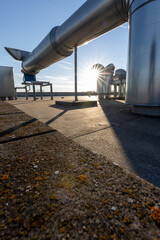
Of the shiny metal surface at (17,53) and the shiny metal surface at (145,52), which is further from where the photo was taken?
the shiny metal surface at (17,53)

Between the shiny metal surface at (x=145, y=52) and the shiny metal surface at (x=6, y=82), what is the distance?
12.5m

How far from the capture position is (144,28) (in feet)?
9.41

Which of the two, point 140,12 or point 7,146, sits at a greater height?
point 140,12

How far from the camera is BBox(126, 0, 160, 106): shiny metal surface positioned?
276cm

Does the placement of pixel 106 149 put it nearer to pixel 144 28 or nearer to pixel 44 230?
pixel 44 230

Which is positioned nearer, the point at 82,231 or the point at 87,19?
the point at 82,231

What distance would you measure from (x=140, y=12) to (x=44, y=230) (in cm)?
443

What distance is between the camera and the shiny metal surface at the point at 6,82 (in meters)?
11.4

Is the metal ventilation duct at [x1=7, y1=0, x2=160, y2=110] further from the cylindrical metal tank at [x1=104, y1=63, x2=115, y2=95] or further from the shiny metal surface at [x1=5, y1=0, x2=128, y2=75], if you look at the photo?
the cylindrical metal tank at [x1=104, y1=63, x2=115, y2=95]

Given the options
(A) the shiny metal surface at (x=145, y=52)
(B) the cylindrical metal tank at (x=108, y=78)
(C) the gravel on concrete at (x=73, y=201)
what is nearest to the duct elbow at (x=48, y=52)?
(A) the shiny metal surface at (x=145, y=52)

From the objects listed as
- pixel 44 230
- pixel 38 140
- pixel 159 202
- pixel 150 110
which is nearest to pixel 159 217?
pixel 159 202

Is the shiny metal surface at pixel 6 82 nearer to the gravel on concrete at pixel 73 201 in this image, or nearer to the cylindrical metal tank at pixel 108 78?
the cylindrical metal tank at pixel 108 78

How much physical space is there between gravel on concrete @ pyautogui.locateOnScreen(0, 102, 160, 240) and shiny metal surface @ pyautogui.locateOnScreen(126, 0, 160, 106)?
113 inches

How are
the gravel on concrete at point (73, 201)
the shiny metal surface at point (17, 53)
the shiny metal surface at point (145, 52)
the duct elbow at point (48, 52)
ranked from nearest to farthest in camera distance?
1. the gravel on concrete at point (73, 201)
2. the shiny metal surface at point (145, 52)
3. the duct elbow at point (48, 52)
4. the shiny metal surface at point (17, 53)
